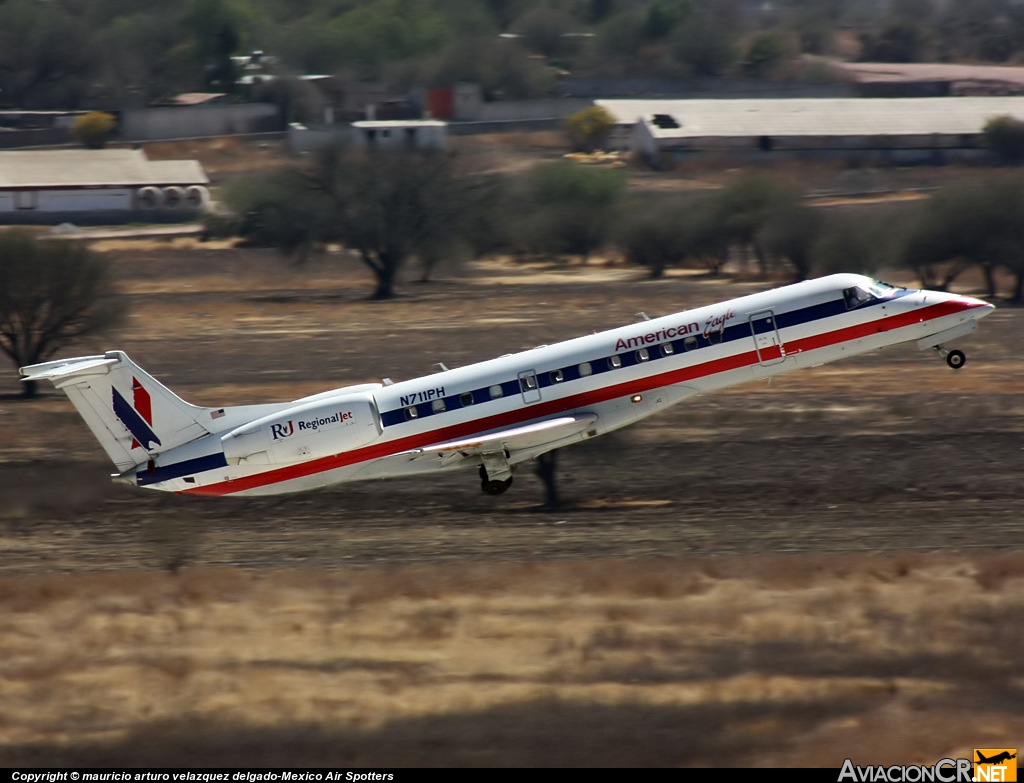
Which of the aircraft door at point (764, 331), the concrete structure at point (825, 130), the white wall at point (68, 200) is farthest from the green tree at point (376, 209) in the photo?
the aircraft door at point (764, 331)

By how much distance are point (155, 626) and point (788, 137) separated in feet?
297

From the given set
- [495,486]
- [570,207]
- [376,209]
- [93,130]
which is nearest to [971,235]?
[570,207]

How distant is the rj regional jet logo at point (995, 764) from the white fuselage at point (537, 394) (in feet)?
40.4

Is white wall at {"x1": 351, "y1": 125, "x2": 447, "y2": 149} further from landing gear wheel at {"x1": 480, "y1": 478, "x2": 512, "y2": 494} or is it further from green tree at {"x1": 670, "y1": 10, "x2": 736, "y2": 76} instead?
landing gear wheel at {"x1": 480, "y1": 478, "x2": 512, "y2": 494}

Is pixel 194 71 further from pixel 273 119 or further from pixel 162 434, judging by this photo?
pixel 162 434

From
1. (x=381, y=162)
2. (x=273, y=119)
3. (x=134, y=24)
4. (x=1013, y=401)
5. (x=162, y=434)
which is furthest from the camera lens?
(x=134, y=24)

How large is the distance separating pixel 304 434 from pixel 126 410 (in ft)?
13.7

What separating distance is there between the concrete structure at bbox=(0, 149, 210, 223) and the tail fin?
7314 cm

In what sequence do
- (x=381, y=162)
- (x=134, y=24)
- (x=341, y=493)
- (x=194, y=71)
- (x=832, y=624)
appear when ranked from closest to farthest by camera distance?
(x=832, y=624) → (x=341, y=493) → (x=381, y=162) → (x=194, y=71) → (x=134, y=24)

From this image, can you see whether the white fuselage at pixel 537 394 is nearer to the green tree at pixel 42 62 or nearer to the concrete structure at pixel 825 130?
the concrete structure at pixel 825 130

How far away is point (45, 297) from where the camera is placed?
51.7 m

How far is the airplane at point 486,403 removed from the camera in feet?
104

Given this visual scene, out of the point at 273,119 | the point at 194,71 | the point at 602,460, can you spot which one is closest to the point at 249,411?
the point at 602,460

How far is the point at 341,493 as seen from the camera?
3731cm
